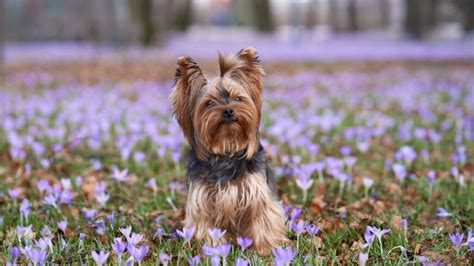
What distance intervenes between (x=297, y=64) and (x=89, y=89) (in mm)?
9451

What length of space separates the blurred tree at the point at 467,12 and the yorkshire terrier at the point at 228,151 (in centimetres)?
3388

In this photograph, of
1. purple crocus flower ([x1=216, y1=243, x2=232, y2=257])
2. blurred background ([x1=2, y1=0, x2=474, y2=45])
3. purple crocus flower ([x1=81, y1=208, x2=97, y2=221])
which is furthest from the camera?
blurred background ([x1=2, y1=0, x2=474, y2=45])

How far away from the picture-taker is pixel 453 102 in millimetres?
11211

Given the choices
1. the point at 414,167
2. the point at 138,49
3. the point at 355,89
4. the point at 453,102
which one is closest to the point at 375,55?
the point at 138,49

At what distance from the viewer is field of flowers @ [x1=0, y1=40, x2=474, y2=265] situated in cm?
408

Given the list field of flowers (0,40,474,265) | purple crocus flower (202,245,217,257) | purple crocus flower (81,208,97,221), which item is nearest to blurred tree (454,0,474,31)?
field of flowers (0,40,474,265)

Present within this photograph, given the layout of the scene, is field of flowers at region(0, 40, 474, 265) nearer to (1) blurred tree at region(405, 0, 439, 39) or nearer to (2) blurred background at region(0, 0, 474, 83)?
(2) blurred background at region(0, 0, 474, 83)

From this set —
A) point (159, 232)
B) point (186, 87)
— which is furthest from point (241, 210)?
point (186, 87)

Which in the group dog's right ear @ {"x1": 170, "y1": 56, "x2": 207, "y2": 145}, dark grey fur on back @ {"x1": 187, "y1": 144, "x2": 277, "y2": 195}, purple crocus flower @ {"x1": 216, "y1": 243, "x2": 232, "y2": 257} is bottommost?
purple crocus flower @ {"x1": 216, "y1": 243, "x2": 232, "y2": 257}

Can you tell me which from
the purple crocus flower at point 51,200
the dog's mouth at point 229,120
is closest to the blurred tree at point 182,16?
the purple crocus flower at point 51,200

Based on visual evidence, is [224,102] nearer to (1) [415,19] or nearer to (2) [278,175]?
(2) [278,175]

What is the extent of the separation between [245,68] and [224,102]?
0.92 ft

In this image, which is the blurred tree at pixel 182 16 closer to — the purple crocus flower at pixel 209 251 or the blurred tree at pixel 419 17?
the blurred tree at pixel 419 17

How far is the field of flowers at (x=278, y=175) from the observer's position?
13.4 feet
